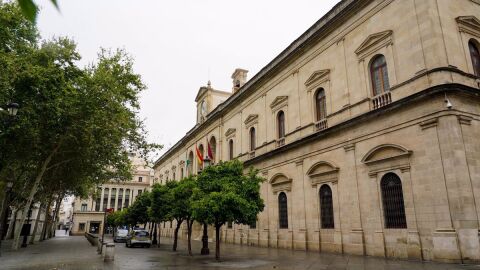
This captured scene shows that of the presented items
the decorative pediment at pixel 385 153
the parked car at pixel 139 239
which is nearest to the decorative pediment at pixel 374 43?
the decorative pediment at pixel 385 153

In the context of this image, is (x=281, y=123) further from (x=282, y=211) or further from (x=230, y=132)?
(x=230, y=132)

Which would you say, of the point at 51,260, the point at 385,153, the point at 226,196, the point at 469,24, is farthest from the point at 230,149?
the point at 469,24

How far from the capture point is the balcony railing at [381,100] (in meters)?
15.9

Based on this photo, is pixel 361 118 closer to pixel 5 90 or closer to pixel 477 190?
pixel 477 190

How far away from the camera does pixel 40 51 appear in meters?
20.8

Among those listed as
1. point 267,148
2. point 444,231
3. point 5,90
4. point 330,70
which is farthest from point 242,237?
point 5,90

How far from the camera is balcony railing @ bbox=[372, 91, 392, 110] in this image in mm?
15898

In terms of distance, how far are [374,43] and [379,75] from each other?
5.25 feet

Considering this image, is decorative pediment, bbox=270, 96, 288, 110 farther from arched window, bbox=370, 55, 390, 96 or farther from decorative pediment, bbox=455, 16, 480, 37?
decorative pediment, bbox=455, 16, 480, 37

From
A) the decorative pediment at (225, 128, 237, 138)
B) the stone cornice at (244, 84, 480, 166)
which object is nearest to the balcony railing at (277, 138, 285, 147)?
the stone cornice at (244, 84, 480, 166)

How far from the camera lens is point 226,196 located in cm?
1492

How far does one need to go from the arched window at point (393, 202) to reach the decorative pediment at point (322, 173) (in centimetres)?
313

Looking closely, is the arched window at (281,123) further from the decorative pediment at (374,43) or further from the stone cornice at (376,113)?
the decorative pediment at (374,43)

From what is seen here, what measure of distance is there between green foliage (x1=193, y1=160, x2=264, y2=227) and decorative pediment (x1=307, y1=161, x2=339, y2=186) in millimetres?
4278
